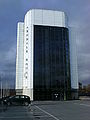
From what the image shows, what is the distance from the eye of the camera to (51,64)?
247 feet

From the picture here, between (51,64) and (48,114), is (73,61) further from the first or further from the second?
(48,114)

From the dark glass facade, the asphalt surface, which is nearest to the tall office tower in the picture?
the dark glass facade

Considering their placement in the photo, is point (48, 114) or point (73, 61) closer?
point (48, 114)

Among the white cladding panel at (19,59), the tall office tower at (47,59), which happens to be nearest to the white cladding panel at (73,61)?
the tall office tower at (47,59)

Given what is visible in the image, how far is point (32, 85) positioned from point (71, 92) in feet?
46.4

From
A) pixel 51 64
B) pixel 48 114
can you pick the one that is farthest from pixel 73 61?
pixel 48 114

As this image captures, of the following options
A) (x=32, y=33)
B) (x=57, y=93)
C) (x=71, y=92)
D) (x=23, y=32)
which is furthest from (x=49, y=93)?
(x=23, y=32)

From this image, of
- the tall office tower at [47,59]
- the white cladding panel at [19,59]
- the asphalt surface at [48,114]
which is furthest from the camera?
the white cladding panel at [19,59]

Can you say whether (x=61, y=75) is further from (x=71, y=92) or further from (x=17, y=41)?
(x=17, y=41)

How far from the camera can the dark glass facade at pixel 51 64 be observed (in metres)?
73.9

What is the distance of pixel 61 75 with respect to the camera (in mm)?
75688

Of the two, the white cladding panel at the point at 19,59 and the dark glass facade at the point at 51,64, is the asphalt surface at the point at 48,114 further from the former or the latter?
the white cladding panel at the point at 19,59

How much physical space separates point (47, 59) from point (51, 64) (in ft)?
6.52

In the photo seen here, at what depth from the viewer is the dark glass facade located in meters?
Result: 73.9
